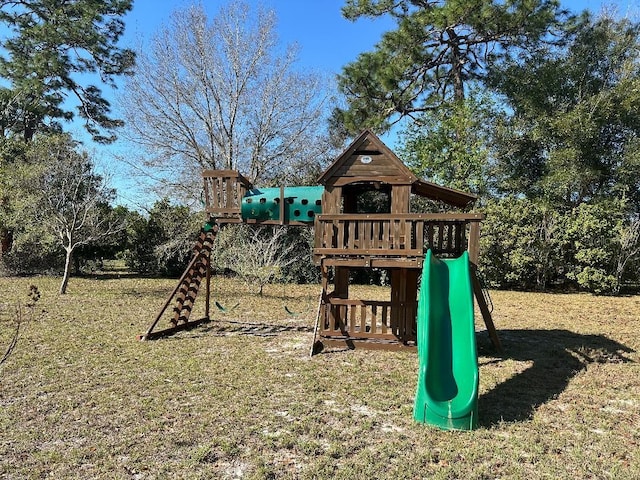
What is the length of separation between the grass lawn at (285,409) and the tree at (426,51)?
41.4 ft

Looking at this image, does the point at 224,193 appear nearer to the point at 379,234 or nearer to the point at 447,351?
the point at 379,234

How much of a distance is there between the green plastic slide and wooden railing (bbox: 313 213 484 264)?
1.26 meters

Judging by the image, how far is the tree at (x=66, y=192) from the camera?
1289 cm

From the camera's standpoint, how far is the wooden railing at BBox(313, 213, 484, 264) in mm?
6746

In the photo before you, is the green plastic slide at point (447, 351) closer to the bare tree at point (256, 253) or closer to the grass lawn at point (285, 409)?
the grass lawn at point (285, 409)

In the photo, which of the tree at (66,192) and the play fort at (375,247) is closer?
the play fort at (375,247)

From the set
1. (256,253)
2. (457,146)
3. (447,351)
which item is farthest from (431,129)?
(447,351)

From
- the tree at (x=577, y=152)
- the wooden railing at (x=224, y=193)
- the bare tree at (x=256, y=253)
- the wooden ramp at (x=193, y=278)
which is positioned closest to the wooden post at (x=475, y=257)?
the wooden railing at (x=224, y=193)

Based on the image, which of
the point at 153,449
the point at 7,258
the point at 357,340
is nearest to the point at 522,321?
the point at 357,340

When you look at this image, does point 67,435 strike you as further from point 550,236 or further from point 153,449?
point 550,236

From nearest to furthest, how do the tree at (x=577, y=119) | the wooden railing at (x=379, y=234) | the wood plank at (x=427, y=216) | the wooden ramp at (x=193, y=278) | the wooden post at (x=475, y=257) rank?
the wooden post at (x=475, y=257) < the wood plank at (x=427, y=216) < the wooden railing at (x=379, y=234) < the wooden ramp at (x=193, y=278) < the tree at (x=577, y=119)

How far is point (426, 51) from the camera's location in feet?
62.0

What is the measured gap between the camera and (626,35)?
18609 millimetres

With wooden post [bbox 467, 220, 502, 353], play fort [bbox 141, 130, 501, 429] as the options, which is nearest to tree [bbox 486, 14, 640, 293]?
play fort [bbox 141, 130, 501, 429]
